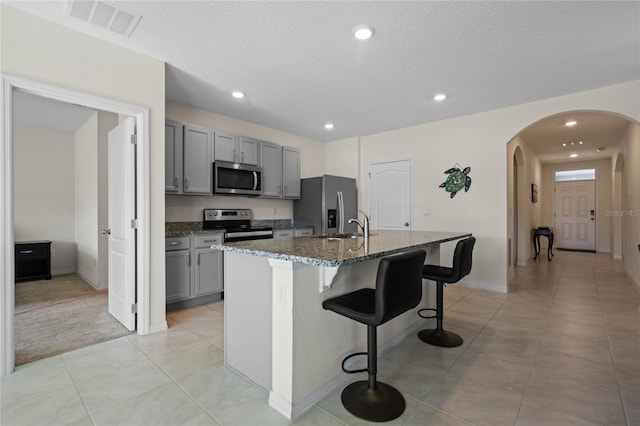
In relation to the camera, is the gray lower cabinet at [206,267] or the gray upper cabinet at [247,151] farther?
the gray upper cabinet at [247,151]

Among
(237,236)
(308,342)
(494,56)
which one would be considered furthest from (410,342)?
(494,56)

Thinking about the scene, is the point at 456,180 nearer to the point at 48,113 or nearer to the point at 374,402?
the point at 374,402

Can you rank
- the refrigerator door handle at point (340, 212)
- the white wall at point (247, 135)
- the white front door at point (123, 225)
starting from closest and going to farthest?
the white front door at point (123, 225)
the white wall at point (247, 135)
the refrigerator door handle at point (340, 212)

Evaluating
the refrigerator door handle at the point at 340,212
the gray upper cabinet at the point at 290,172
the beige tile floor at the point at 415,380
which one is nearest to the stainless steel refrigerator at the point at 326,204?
the refrigerator door handle at the point at 340,212

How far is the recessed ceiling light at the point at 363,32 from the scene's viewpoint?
233 centimetres

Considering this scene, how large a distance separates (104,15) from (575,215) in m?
11.1

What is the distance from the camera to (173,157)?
12.2 feet

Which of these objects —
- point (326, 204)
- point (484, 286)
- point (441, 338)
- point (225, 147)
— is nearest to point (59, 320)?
point (225, 147)

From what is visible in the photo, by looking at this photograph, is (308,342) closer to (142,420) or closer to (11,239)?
(142,420)

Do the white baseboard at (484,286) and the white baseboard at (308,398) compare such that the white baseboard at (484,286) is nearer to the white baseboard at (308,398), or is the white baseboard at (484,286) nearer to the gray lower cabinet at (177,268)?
the white baseboard at (308,398)

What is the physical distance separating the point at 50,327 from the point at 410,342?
3.44 metres

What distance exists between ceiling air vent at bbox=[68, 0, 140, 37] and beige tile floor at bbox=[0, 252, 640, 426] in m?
2.57

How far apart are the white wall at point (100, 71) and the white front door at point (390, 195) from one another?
371 centimetres

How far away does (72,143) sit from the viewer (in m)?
5.54
